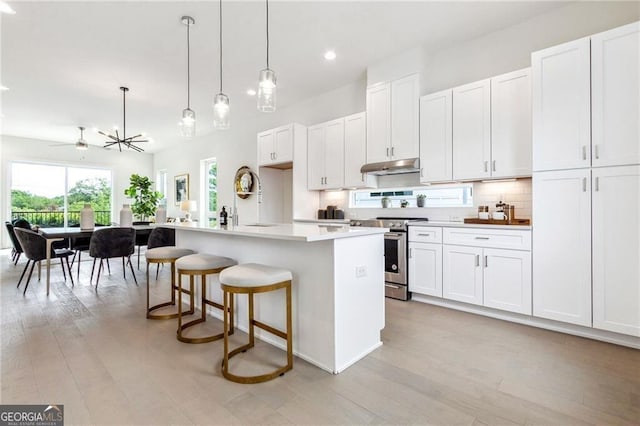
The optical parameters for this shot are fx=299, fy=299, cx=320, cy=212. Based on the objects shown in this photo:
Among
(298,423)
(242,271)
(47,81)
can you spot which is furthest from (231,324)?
(47,81)

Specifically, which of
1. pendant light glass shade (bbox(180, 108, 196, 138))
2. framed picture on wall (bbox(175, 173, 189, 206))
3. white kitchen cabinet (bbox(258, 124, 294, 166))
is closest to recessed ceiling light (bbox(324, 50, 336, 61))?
white kitchen cabinet (bbox(258, 124, 294, 166))

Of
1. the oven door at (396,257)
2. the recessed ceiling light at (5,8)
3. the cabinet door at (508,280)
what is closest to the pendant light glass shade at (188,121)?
the recessed ceiling light at (5,8)

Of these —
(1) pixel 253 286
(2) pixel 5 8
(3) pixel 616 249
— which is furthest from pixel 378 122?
(2) pixel 5 8

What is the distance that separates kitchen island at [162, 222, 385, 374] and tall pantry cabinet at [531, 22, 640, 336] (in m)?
1.58

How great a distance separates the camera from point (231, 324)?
260cm

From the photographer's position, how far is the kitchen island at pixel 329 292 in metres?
1.98

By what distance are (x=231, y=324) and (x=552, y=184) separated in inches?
120

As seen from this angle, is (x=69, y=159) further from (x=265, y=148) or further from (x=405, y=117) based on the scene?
(x=405, y=117)

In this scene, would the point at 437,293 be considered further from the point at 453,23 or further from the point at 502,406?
the point at 453,23

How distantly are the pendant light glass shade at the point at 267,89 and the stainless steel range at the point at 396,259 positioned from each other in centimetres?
196

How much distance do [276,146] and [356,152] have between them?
1492 mm

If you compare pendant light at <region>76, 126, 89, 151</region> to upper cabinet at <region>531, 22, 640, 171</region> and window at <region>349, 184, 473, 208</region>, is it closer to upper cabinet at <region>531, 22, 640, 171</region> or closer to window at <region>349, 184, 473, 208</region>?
window at <region>349, 184, 473, 208</region>

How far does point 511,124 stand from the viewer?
3.03m

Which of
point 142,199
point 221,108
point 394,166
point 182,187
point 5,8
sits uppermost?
point 5,8
